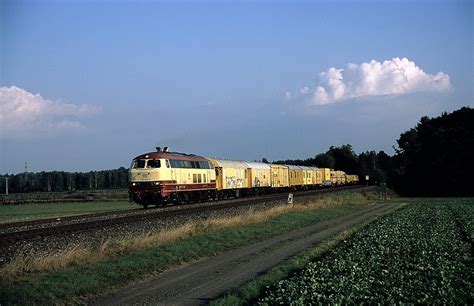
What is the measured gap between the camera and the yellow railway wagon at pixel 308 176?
89.9m

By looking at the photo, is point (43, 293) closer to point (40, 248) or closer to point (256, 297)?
point (256, 297)

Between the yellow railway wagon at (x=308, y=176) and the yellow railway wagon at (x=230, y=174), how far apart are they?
89.0 ft

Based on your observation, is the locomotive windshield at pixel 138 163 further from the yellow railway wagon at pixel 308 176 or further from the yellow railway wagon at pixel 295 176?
the yellow railway wagon at pixel 308 176

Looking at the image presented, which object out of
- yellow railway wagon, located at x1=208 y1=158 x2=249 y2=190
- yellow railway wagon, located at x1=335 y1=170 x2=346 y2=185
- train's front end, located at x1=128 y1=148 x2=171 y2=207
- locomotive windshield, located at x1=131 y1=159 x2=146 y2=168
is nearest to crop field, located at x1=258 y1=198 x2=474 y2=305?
train's front end, located at x1=128 y1=148 x2=171 y2=207

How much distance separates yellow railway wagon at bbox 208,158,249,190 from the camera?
55000 millimetres

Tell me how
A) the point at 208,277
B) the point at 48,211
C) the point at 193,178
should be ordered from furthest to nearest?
the point at 48,211
the point at 193,178
the point at 208,277

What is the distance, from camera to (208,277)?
15820 millimetres

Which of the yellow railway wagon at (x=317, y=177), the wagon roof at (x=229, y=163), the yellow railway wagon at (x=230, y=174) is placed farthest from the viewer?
the yellow railway wagon at (x=317, y=177)

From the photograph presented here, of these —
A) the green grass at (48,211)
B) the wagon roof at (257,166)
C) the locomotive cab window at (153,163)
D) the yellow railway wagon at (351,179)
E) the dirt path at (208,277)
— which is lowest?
the dirt path at (208,277)

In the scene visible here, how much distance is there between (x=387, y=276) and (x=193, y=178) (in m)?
34.5

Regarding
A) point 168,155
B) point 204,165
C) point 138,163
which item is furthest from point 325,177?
point 138,163

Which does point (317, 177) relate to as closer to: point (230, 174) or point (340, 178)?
point (340, 178)

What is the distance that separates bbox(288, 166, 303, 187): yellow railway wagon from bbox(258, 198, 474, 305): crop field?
59.9 m

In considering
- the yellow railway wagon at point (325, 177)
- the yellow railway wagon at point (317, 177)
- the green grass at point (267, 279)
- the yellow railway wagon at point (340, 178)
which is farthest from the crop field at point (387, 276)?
the yellow railway wagon at point (340, 178)
